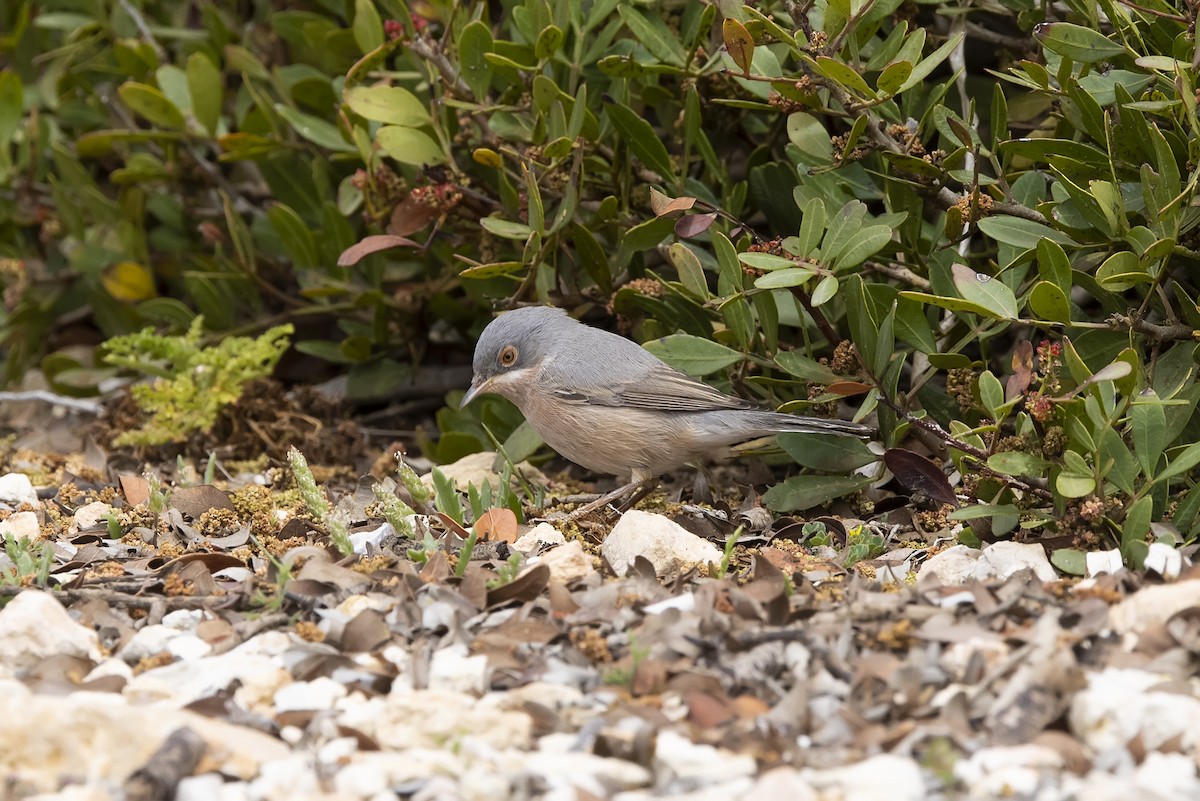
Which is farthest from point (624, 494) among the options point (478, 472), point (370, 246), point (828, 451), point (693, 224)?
point (370, 246)

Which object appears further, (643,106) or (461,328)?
(461,328)

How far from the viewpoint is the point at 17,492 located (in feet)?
15.7

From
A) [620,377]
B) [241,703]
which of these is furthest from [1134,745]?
[620,377]

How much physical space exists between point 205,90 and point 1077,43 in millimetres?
3863

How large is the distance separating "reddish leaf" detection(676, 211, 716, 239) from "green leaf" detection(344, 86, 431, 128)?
120 centimetres

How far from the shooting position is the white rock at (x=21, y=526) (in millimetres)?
4172

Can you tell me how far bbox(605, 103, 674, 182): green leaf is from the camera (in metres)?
4.64

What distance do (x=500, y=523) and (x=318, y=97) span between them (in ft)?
8.80

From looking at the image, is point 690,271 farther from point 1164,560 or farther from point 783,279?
point 1164,560

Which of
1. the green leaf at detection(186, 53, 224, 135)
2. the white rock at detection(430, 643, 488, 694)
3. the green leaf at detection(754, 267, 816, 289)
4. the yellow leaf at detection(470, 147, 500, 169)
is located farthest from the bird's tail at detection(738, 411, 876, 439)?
the green leaf at detection(186, 53, 224, 135)

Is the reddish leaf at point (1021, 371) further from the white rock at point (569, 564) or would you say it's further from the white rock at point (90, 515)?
the white rock at point (90, 515)

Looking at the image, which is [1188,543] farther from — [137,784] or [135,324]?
[135,324]

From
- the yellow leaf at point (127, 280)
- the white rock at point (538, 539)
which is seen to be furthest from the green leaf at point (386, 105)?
the yellow leaf at point (127, 280)

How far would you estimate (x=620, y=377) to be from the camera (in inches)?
193
